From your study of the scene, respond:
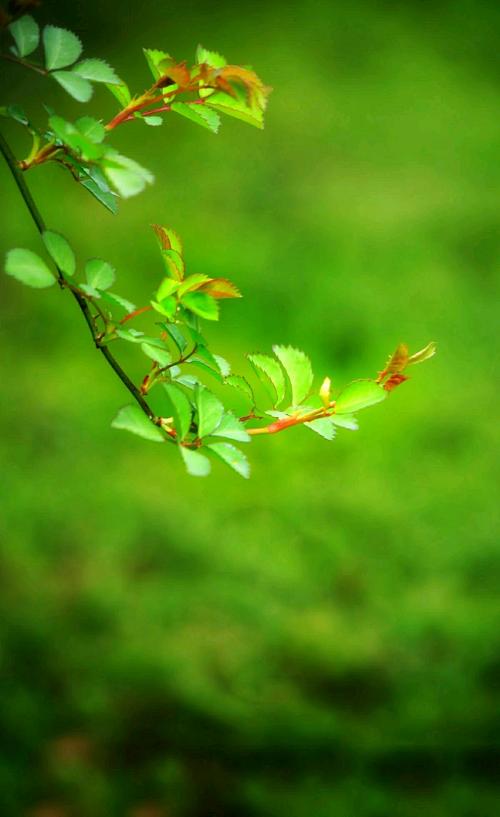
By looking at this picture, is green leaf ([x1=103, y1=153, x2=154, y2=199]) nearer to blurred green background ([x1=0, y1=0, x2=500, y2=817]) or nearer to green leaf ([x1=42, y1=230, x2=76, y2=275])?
green leaf ([x1=42, y1=230, x2=76, y2=275])

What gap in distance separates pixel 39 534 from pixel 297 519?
2.59 feet

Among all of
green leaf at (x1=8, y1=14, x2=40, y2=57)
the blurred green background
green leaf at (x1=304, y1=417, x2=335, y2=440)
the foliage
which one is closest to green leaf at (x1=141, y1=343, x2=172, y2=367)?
the foliage

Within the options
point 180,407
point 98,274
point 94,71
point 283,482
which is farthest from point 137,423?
point 283,482

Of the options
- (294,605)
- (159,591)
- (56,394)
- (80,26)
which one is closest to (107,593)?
(159,591)

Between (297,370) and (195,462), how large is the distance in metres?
0.16

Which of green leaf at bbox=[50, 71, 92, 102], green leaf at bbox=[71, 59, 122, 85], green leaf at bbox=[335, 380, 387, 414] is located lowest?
green leaf at bbox=[335, 380, 387, 414]

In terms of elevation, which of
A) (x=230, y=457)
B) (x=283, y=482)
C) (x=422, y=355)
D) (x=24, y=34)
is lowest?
(x=283, y=482)

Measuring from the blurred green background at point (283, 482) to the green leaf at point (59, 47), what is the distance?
1.82 m

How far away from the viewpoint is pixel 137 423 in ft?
1.92

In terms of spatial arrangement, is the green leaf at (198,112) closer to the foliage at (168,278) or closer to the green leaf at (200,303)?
the foliage at (168,278)

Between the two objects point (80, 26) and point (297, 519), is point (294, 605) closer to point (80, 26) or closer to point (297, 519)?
point (297, 519)

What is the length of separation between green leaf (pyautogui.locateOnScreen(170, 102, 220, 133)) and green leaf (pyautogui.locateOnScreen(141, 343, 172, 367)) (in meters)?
0.17

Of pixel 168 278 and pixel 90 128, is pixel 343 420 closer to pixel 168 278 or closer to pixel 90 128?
pixel 168 278

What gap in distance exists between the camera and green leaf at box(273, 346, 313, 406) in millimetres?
702
